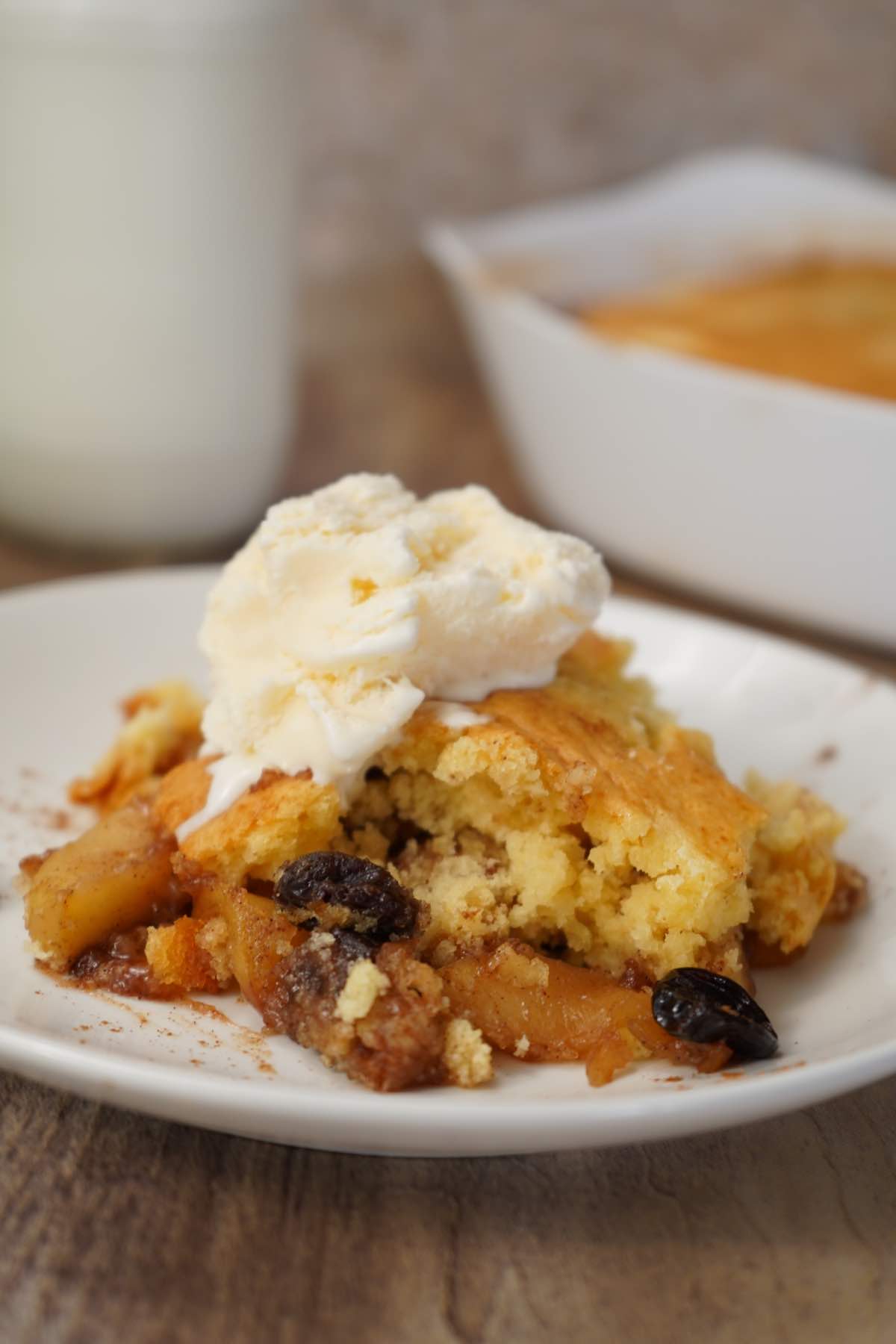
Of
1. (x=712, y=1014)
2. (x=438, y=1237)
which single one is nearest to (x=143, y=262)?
(x=712, y=1014)

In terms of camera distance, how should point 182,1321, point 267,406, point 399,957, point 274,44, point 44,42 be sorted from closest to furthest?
point 182,1321 < point 399,957 < point 44,42 < point 274,44 < point 267,406

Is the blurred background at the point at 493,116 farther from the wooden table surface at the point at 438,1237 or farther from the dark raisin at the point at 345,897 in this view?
the wooden table surface at the point at 438,1237

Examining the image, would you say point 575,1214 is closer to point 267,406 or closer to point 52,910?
point 52,910

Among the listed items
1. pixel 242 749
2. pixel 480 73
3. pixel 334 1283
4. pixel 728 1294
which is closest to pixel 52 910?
pixel 242 749

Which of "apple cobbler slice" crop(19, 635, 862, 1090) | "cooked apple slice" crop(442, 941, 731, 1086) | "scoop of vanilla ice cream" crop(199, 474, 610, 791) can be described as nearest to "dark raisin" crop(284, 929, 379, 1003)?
"apple cobbler slice" crop(19, 635, 862, 1090)

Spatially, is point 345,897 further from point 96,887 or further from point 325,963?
point 96,887

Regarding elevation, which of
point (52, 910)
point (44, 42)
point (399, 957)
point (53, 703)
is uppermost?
point (44, 42)
